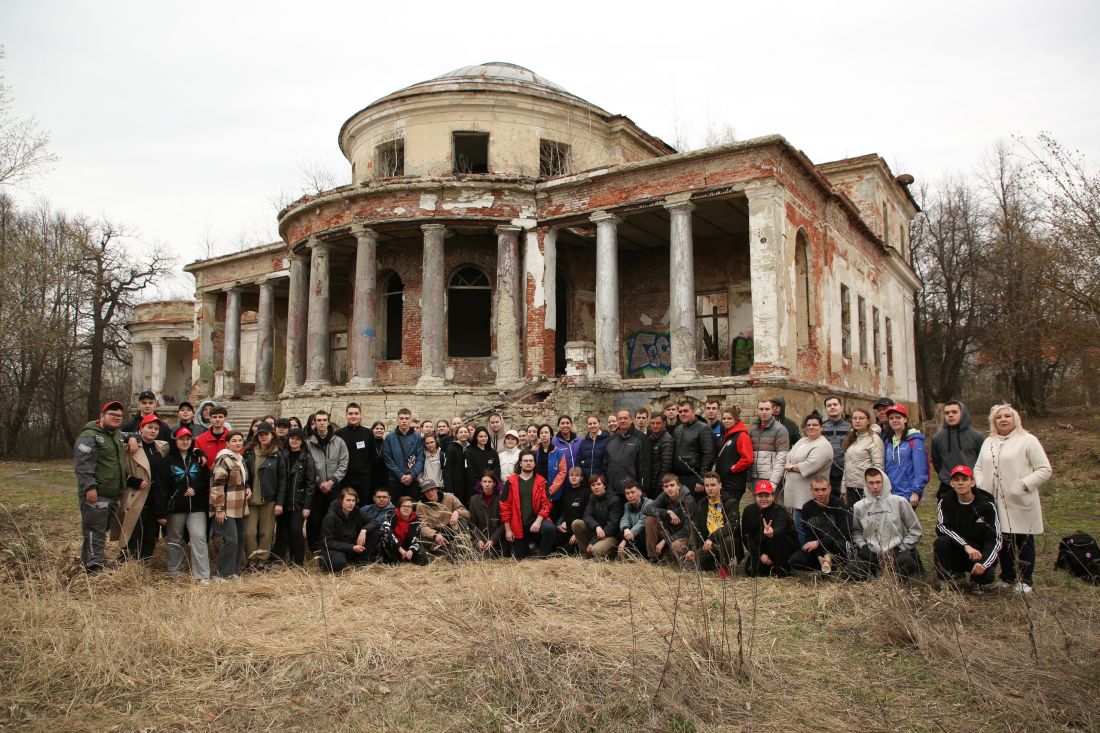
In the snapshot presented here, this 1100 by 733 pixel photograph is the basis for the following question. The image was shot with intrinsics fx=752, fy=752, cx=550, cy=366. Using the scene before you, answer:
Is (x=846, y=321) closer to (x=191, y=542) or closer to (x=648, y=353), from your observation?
(x=648, y=353)

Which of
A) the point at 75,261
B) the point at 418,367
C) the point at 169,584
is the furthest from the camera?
the point at 75,261

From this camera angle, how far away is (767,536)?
684 cm

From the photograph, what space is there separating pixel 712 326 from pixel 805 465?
12230 millimetres

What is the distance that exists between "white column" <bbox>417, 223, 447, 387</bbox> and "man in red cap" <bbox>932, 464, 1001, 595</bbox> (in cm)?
1114

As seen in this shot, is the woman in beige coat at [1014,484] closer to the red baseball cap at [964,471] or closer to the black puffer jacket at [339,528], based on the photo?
the red baseball cap at [964,471]

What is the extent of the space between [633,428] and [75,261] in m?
23.2

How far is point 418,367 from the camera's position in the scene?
59.4ft

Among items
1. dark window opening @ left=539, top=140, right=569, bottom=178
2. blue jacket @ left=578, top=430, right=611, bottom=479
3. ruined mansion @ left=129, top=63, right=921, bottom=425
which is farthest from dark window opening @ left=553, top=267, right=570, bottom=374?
blue jacket @ left=578, top=430, right=611, bottom=479

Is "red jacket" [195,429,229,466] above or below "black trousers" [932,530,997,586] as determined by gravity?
above

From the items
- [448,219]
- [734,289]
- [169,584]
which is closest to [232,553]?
[169,584]

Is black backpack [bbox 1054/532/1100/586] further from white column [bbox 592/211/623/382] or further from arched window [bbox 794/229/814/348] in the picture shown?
arched window [bbox 794/229/814/348]

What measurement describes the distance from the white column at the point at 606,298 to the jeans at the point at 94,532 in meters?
9.92

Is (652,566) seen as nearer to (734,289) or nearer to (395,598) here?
(395,598)

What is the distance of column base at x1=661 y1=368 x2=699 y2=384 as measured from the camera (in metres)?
14.2
